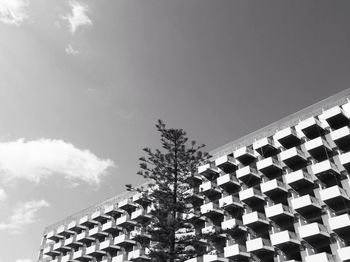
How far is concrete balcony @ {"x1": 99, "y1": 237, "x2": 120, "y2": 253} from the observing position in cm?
4474

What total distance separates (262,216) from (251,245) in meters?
2.85

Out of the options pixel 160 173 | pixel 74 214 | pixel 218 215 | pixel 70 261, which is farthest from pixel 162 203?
pixel 74 214

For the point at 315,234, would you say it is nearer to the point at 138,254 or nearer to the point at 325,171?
the point at 325,171

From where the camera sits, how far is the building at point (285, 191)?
90.6 feet

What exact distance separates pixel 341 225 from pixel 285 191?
6.23m

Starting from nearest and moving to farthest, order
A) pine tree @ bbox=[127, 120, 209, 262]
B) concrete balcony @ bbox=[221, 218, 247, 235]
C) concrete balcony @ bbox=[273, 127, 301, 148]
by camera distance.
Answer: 1. pine tree @ bbox=[127, 120, 209, 262]
2. concrete balcony @ bbox=[221, 218, 247, 235]
3. concrete balcony @ bbox=[273, 127, 301, 148]

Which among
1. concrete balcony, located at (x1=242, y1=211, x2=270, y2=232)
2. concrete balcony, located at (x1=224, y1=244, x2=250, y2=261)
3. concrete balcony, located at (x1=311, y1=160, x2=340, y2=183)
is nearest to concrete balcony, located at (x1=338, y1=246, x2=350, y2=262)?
concrete balcony, located at (x1=311, y1=160, x2=340, y2=183)

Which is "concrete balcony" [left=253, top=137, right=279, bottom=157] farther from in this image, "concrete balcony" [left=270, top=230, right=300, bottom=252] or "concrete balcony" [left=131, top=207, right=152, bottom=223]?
"concrete balcony" [left=131, top=207, right=152, bottom=223]

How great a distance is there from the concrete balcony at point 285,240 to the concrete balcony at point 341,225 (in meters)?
3.28

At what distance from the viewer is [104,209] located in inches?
1954

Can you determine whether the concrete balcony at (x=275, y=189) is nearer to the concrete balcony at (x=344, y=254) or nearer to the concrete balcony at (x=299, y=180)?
the concrete balcony at (x=299, y=180)

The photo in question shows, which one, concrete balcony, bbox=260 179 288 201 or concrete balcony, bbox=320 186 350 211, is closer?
concrete balcony, bbox=320 186 350 211

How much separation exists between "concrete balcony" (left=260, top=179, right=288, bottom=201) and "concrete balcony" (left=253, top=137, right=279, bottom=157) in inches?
153

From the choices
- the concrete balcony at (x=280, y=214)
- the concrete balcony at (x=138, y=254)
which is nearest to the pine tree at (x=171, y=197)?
the concrete balcony at (x=280, y=214)
